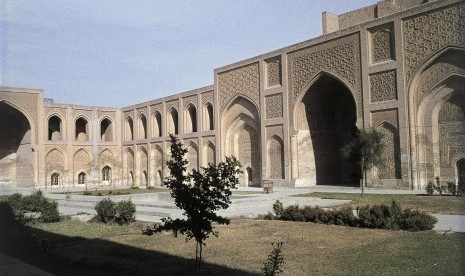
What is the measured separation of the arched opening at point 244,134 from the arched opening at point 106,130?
15.9m

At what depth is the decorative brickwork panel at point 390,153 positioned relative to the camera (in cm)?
1939

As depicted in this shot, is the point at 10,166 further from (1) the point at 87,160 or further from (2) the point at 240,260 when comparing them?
(2) the point at 240,260

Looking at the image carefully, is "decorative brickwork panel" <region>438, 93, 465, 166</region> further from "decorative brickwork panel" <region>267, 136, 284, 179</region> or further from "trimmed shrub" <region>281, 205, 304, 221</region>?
"trimmed shrub" <region>281, 205, 304, 221</region>

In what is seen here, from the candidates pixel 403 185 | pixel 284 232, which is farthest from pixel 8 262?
pixel 403 185

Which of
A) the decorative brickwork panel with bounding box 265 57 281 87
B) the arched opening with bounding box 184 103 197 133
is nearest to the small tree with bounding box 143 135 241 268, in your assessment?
the decorative brickwork panel with bounding box 265 57 281 87

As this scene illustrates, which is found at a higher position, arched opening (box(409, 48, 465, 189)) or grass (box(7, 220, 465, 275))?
arched opening (box(409, 48, 465, 189))

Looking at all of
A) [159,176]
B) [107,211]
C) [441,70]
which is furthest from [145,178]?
[107,211]

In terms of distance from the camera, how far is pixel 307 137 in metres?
24.8

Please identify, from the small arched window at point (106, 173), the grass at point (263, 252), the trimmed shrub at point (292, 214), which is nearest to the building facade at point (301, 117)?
the small arched window at point (106, 173)

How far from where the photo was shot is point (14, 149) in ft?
124

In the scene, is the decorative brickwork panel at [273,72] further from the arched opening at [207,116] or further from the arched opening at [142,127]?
the arched opening at [142,127]

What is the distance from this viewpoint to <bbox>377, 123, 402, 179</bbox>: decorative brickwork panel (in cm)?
1939

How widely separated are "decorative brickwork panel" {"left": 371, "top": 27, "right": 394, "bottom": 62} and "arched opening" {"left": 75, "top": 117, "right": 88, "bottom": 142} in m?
27.7

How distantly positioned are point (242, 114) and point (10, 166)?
22.6 meters
